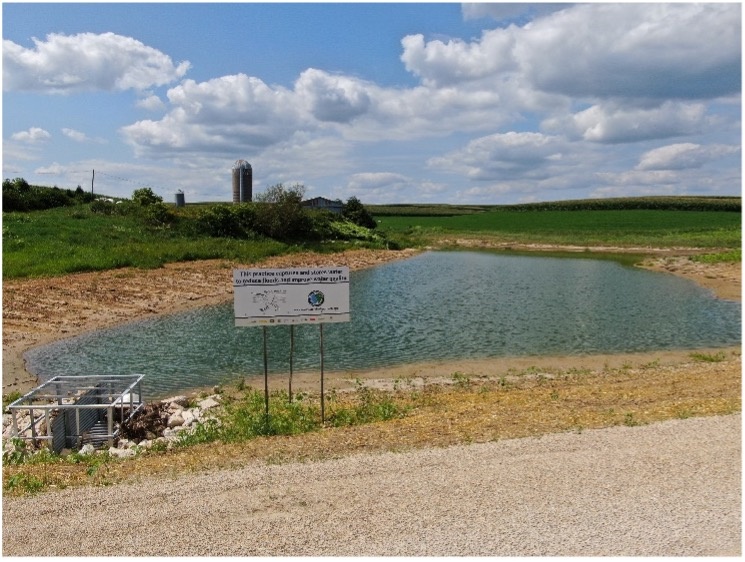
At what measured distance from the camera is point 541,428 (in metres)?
9.99

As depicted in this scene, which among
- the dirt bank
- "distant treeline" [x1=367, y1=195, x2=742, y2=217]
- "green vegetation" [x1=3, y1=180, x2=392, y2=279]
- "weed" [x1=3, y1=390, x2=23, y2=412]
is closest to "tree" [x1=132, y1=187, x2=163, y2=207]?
"green vegetation" [x1=3, y1=180, x2=392, y2=279]

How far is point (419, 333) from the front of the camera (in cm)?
2238

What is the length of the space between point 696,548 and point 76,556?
620 centimetres

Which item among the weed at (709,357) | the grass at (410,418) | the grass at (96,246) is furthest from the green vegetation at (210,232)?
the weed at (709,357)

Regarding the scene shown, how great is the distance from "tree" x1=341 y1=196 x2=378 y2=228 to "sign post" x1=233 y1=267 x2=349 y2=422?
195 feet

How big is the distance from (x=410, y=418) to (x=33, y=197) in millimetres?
57457

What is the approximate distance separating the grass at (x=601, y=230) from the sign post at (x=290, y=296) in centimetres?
5531

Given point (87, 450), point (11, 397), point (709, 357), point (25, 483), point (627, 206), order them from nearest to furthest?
point (25, 483), point (87, 450), point (11, 397), point (709, 357), point (627, 206)

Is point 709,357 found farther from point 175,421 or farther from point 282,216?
point 282,216

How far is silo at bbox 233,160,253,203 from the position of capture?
82312 mm

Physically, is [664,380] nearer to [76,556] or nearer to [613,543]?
[613,543]

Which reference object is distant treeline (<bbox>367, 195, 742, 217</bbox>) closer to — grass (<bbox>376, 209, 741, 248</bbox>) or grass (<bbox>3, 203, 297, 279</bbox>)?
grass (<bbox>376, 209, 741, 248</bbox>)

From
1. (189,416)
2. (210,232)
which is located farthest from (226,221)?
(189,416)

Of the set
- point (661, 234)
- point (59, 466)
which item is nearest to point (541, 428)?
point (59, 466)
